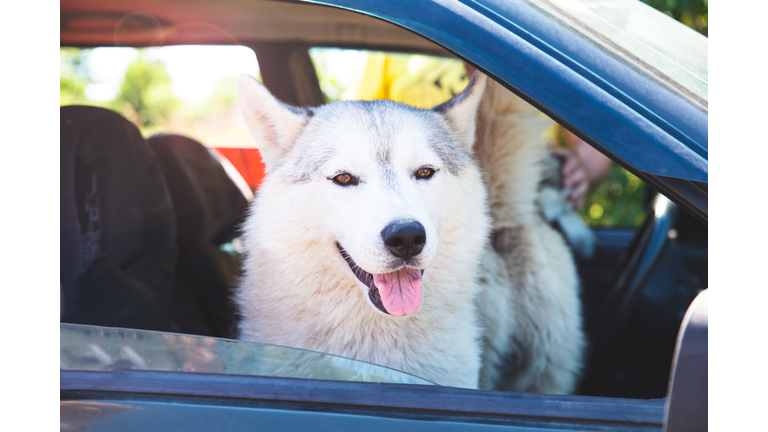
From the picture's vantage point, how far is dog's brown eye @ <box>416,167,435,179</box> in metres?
1.51

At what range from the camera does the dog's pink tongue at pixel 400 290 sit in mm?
1368

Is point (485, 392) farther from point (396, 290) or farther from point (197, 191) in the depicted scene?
point (197, 191)

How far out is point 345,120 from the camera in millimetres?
1583

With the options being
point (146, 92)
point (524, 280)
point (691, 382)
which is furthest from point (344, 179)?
point (146, 92)

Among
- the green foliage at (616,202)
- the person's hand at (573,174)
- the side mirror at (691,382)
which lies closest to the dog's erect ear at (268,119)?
the side mirror at (691,382)

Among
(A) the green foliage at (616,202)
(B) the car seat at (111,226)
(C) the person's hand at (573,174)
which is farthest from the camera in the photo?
(A) the green foliage at (616,202)

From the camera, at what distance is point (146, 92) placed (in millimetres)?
11367

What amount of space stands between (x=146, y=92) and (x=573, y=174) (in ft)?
35.2

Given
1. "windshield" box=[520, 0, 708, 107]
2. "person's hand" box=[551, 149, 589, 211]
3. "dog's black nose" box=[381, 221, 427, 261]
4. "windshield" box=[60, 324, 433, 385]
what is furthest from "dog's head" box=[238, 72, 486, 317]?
"person's hand" box=[551, 149, 589, 211]

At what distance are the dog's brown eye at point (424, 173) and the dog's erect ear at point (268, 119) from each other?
0.42 metres

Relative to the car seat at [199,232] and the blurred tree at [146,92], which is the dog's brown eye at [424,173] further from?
the blurred tree at [146,92]

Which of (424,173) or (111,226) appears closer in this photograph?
(424,173)

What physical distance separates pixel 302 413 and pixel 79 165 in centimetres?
115

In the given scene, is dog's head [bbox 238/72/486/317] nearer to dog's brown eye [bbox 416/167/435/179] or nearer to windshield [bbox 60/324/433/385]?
dog's brown eye [bbox 416/167/435/179]
